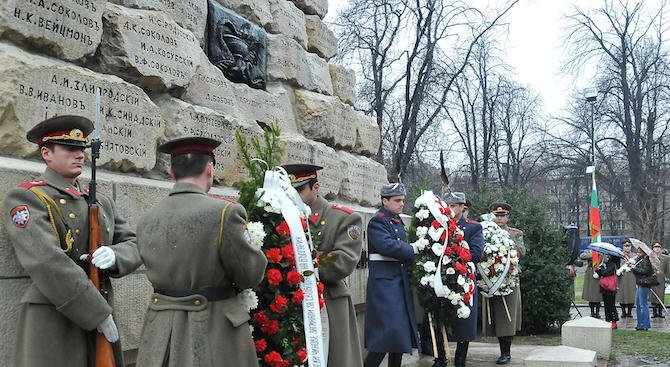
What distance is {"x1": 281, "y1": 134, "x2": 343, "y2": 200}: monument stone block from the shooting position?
7344 mm

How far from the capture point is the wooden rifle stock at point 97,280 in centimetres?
376

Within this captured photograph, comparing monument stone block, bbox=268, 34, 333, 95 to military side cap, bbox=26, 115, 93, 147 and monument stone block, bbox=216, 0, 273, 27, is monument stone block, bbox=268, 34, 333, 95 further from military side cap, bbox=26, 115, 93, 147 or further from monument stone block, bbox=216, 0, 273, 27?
military side cap, bbox=26, 115, 93, 147

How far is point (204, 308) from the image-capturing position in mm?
3746

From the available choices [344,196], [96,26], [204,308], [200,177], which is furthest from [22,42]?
[344,196]

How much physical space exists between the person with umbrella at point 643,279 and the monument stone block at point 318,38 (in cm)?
937

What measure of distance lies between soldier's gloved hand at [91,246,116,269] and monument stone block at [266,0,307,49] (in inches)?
175

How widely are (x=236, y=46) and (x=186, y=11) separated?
81 centimetres

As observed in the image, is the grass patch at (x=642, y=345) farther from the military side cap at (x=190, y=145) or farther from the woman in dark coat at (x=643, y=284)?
the military side cap at (x=190, y=145)

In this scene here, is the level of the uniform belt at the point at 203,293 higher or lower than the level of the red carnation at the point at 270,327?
higher

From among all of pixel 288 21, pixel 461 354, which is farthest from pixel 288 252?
pixel 461 354

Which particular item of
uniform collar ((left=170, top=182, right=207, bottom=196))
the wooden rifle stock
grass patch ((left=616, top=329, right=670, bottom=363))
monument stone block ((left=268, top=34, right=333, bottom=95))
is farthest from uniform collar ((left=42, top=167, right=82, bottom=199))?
grass patch ((left=616, top=329, right=670, bottom=363))

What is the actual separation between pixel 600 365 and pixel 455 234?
3205mm

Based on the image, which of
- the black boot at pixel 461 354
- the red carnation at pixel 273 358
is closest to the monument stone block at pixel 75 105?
the red carnation at pixel 273 358

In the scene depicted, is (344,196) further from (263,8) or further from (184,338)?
(184,338)
